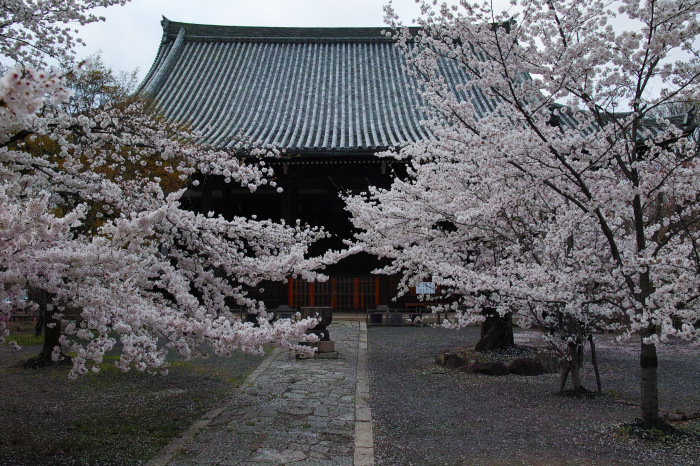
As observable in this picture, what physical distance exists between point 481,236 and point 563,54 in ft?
14.0

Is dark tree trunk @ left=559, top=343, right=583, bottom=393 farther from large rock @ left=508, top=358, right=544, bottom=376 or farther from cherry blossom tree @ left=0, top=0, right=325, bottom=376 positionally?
cherry blossom tree @ left=0, top=0, right=325, bottom=376

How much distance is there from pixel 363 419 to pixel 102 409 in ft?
11.0

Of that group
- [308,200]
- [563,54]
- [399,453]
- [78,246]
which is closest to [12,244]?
[78,246]

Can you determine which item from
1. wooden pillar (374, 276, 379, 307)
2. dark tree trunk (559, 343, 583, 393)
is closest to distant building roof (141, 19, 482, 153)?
wooden pillar (374, 276, 379, 307)

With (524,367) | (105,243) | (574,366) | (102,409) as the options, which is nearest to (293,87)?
(524,367)

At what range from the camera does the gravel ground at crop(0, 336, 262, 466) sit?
17.1 feet

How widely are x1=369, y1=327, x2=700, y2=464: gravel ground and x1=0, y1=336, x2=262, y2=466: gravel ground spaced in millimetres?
2359

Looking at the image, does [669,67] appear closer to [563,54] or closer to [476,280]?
[563,54]

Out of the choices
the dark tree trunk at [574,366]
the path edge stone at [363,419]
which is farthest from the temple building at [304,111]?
the dark tree trunk at [574,366]

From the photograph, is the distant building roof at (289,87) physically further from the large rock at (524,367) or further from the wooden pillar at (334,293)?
the large rock at (524,367)

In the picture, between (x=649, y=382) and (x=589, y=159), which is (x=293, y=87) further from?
(x=649, y=382)

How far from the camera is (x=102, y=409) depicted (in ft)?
22.6

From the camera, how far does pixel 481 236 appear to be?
9.26 m

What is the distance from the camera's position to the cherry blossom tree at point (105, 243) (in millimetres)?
3873
